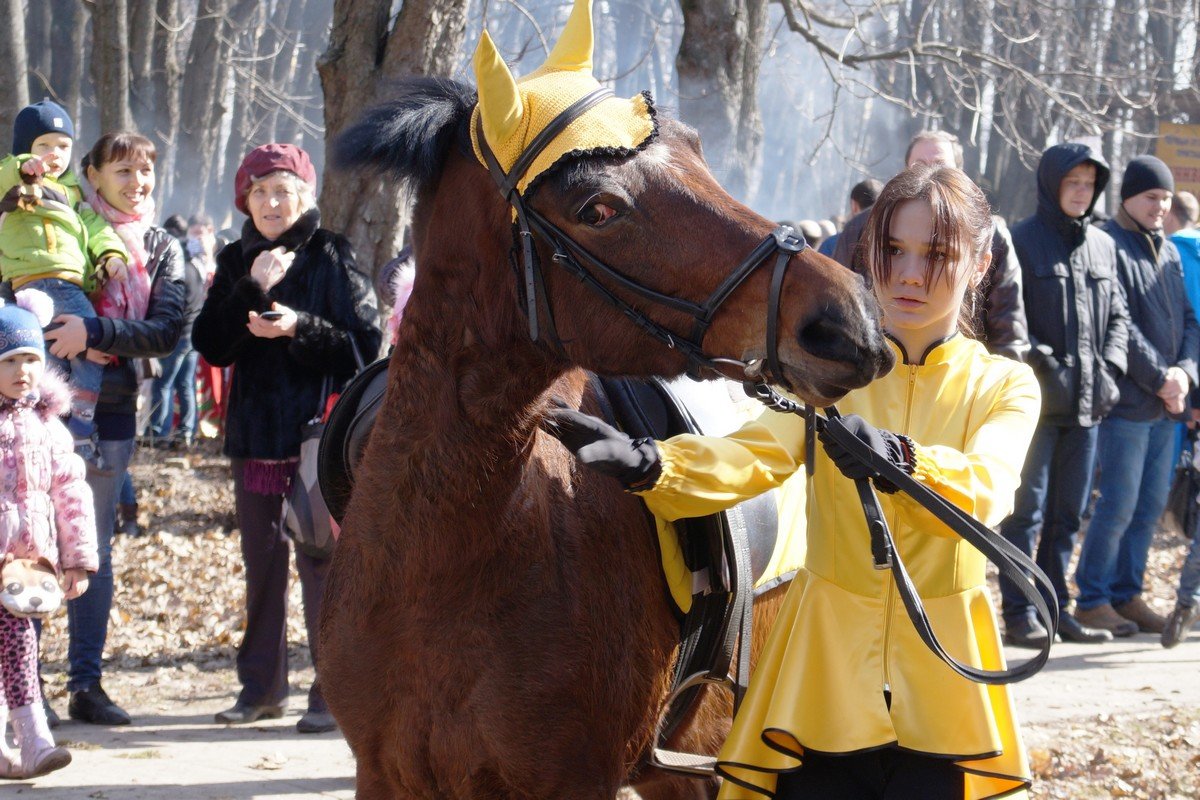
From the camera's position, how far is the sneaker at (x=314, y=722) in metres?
5.62

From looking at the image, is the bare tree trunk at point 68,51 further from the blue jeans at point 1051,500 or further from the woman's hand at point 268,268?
the blue jeans at point 1051,500

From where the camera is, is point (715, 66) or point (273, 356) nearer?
point (273, 356)

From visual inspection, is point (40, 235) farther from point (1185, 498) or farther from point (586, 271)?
point (1185, 498)

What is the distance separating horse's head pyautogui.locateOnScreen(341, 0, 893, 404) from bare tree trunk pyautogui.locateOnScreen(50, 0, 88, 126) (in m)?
21.1

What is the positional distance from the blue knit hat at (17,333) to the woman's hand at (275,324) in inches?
31.2

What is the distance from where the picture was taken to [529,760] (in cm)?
273

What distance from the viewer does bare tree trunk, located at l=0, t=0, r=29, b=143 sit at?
10.6 meters

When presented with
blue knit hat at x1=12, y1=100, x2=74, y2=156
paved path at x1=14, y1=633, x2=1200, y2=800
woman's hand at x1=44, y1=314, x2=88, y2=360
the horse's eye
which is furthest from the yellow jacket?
blue knit hat at x1=12, y1=100, x2=74, y2=156

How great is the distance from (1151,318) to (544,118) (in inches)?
236

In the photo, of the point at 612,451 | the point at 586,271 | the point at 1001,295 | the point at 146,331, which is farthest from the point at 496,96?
the point at 1001,295

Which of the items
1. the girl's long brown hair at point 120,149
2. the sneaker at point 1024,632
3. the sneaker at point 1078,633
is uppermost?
the girl's long brown hair at point 120,149

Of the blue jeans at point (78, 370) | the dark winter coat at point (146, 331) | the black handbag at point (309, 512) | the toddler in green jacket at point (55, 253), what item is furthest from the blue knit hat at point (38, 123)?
the black handbag at point (309, 512)

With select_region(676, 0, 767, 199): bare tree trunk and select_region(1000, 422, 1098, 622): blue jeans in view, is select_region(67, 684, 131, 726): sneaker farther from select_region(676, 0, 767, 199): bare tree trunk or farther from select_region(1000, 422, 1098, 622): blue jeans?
select_region(676, 0, 767, 199): bare tree trunk

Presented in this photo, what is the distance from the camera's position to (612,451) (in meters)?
2.42
